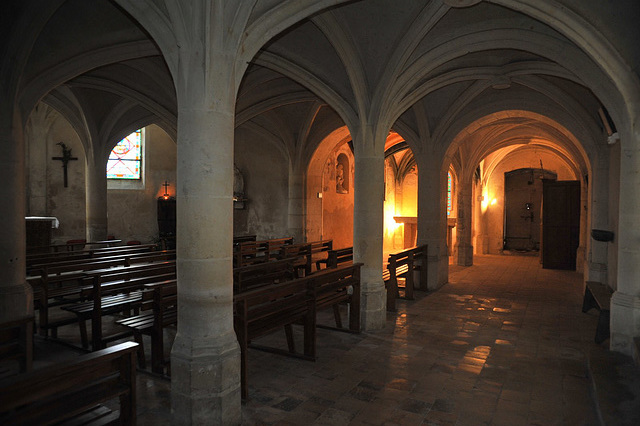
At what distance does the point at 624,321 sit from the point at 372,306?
11.0 ft

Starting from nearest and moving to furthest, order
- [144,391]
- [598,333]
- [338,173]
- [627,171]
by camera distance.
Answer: [144,391], [627,171], [598,333], [338,173]

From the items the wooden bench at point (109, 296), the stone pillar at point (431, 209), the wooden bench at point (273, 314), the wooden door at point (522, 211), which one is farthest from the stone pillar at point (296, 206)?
the wooden door at point (522, 211)

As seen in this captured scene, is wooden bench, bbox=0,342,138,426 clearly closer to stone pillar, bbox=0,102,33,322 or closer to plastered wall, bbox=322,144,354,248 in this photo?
stone pillar, bbox=0,102,33,322

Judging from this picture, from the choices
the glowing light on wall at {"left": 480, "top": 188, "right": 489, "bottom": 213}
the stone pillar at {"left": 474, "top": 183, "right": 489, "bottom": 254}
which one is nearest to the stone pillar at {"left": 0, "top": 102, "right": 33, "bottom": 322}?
the stone pillar at {"left": 474, "top": 183, "right": 489, "bottom": 254}

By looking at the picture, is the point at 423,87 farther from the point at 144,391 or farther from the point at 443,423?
the point at 144,391

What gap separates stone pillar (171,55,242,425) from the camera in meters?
3.79

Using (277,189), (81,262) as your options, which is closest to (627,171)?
(81,262)

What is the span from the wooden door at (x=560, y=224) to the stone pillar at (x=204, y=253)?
13895mm

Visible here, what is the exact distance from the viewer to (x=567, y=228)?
14.8 m

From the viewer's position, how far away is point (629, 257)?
550 centimetres

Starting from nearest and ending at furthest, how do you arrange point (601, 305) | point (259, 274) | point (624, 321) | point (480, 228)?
point (624, 321)
point (601, 305)
point (259, 274)
point (480, 228)

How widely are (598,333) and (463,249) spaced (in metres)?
8.97

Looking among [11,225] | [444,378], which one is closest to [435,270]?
[444,378]

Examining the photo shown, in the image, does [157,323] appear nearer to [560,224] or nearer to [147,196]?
[147,196]
